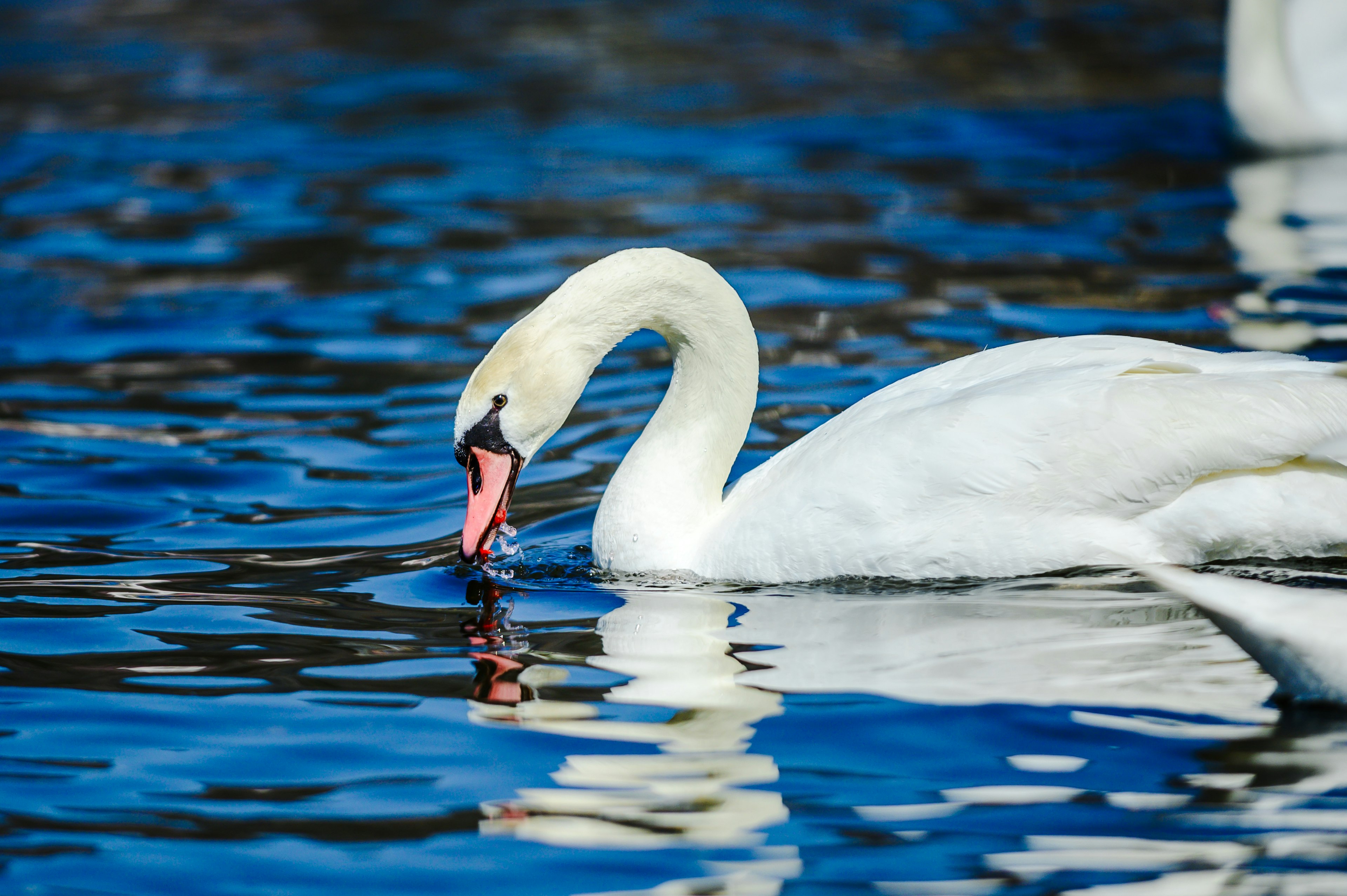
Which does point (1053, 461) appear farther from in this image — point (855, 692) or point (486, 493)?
point (486, 493)

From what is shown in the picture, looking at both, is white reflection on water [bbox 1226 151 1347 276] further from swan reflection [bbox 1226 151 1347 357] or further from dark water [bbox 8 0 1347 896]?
dark water [bbox 8 0 1347 896]

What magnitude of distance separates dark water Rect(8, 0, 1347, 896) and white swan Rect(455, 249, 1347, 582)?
0.17 meters

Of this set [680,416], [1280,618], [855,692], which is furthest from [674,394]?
[1280,618]

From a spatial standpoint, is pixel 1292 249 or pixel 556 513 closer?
pixel 556 513

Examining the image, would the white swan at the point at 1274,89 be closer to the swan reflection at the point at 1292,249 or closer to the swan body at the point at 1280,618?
the swan reflection at the point at 1292,249

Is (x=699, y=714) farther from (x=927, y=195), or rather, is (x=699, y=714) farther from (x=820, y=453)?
(x=927, y=195)

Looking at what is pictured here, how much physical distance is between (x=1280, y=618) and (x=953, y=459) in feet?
4.39

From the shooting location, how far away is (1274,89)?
1191cm

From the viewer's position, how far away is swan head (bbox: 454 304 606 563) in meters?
5.39

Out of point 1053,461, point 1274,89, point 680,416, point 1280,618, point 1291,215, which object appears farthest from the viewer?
point 1274,89

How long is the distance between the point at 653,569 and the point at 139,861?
7.38 ft

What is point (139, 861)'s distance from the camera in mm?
3693

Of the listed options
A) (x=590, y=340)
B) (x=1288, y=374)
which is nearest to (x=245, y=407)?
(x=590, y=340)

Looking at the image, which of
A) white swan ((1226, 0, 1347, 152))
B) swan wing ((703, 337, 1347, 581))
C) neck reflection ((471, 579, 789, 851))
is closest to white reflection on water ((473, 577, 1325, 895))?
neck reflection ((471, 579, 789, 851))
